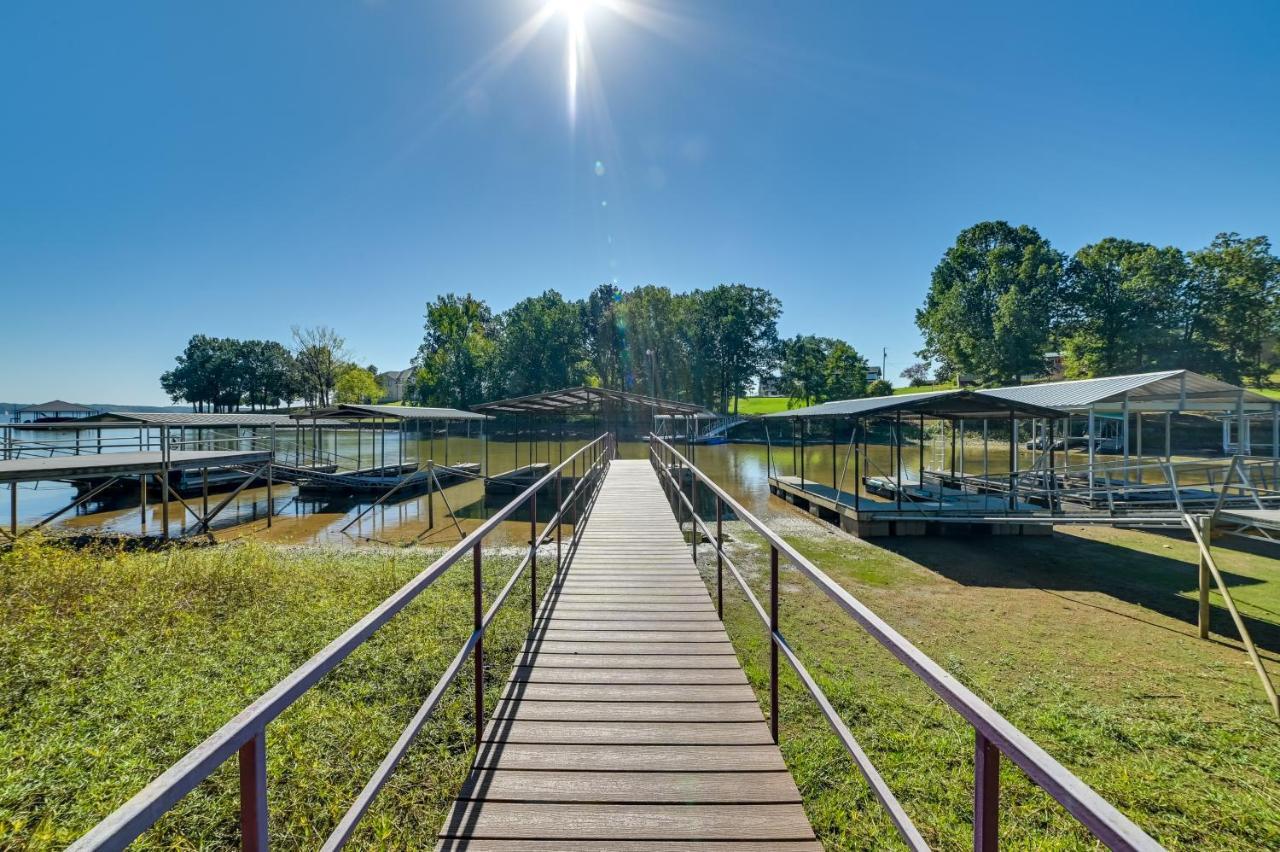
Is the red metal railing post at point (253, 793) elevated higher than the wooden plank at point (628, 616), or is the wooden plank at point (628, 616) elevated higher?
the red metal railing post at point (253, 793)

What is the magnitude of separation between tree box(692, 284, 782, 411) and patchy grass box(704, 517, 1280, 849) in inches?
1592

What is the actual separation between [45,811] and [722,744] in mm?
3296

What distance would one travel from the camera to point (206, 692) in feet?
11.9

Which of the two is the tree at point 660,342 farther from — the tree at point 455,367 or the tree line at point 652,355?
the tree at point 455,367

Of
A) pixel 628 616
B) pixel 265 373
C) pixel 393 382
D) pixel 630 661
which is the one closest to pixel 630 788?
pixel 630 661

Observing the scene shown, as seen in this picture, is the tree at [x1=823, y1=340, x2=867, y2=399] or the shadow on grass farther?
the tree at [x1=823, y1=340, x2=867, y2=399]

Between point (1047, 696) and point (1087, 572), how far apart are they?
17.9 ft

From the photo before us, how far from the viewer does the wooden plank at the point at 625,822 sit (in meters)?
2.05

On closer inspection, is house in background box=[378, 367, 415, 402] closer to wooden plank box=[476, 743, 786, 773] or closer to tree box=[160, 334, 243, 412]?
tree box=[160, 334, 243, 412]

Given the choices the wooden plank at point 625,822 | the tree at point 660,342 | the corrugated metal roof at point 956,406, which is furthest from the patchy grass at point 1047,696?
the tree at point 660,342

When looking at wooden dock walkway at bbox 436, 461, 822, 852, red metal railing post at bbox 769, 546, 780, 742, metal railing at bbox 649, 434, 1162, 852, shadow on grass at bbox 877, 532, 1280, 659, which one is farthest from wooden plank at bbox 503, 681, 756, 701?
shadow on grass at bbox 877, 532, 1280, 659

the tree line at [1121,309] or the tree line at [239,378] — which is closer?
the tree line at [1121,309]

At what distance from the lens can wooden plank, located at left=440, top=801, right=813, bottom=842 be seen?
2047mm

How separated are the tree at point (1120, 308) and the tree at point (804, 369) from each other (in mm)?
16829
